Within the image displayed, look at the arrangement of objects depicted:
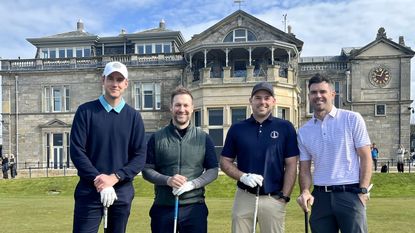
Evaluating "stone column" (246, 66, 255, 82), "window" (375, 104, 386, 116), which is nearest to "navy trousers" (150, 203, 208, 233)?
"stone column" (246, 66, 255, 82)

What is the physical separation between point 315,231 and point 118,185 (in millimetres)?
2298

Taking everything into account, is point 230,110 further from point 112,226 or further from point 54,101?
point 112,226

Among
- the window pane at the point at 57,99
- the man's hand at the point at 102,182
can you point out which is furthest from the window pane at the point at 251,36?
the man's hand at the point at 102,182

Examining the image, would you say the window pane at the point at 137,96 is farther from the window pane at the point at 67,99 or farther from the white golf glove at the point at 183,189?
the white golf glove at the point at 183,189

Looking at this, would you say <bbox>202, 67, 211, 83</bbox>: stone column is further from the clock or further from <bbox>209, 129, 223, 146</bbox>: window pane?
the clock

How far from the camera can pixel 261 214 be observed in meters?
5.30

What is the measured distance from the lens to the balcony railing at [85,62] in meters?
35.8

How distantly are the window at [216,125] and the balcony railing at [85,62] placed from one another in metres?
6.21

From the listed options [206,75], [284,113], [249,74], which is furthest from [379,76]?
[206,75]

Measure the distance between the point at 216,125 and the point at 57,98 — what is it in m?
14.2

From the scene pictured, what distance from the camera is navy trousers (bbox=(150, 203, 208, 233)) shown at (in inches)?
207

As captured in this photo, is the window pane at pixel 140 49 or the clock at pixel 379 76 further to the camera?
the window pane at pixel 140 49

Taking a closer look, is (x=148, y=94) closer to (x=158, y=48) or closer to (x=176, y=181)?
(x=158, y=48)

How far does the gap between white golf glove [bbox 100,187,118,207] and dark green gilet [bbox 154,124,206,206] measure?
2.31 feet
